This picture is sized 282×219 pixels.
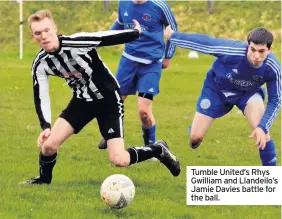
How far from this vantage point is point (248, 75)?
8.10m

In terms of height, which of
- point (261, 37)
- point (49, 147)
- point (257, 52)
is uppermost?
point (261, 37)

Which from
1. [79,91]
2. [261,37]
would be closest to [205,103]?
[261,37]

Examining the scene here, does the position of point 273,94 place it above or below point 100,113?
above

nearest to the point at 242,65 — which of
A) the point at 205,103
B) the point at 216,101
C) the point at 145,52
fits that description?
the point at 216,101

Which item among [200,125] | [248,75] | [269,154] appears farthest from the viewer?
[200,125]

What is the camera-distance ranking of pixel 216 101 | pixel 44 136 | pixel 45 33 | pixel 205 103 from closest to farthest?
pixel 45 33 < pixel 44 136 < pixel 216 101 < pixel 205 103

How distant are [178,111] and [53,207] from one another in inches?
418

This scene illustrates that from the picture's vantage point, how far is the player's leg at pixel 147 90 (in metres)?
10.0

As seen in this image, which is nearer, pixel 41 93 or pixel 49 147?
pixel 41 93

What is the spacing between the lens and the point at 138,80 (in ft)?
33.7

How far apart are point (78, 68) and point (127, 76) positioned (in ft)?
9.15

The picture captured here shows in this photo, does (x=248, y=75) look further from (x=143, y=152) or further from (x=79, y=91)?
(x=79, y=91)

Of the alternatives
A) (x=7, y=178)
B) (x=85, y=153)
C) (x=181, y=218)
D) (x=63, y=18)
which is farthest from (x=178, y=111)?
(x=63, y=18)

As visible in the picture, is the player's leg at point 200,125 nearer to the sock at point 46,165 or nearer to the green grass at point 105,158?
the green grass at point 105,158
